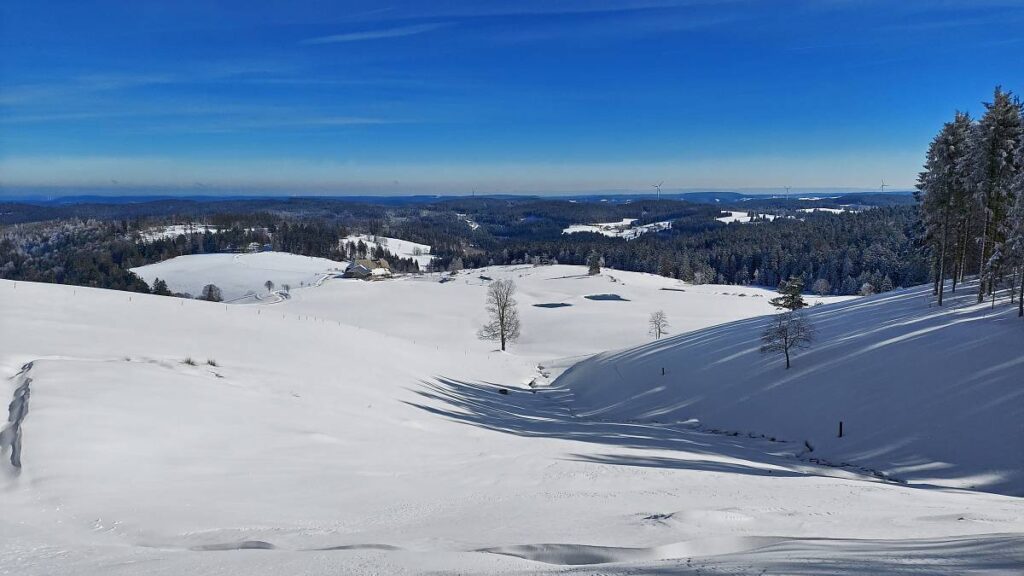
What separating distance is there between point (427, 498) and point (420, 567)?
15.4ft

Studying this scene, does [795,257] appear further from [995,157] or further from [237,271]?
[237,271]

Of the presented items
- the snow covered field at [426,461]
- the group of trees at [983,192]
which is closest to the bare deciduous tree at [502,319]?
the snow covered field at [426,461]

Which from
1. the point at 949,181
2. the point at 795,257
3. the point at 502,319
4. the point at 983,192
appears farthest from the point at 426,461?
the point at 795,257

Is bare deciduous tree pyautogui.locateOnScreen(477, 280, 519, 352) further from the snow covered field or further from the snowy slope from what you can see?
the snow covered field

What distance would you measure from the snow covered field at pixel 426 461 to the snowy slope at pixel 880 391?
0.18 m

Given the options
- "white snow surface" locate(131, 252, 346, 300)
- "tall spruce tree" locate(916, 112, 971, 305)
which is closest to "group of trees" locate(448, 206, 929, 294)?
"white snow surface" locate(131, 252, 346, 300)

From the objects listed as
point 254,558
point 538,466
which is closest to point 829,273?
point 538,466

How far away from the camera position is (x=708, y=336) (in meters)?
40.0

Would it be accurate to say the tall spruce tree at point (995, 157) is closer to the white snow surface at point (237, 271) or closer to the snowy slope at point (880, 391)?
the snowy slope at point (880, 391)

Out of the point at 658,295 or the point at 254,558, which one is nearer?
the point at 254,558

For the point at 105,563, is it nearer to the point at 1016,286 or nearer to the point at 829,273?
the point at 1016,286

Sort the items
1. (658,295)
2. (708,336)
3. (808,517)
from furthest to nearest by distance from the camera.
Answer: (658,295) < (708,336) < (808,517)

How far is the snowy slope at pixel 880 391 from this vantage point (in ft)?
55.6

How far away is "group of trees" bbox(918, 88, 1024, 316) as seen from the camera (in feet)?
83.4
